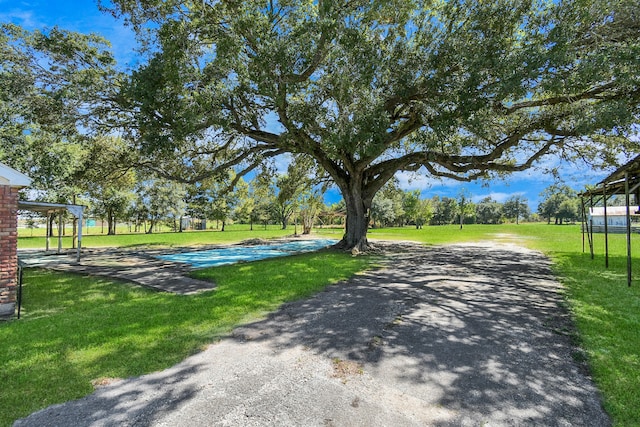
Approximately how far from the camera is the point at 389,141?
11195 mm

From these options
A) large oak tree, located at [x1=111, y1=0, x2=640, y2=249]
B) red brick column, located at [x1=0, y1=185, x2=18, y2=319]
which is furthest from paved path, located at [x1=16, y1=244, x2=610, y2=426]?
large oak tree, located at [x1=111, y1=0, x2=640, y2=249]

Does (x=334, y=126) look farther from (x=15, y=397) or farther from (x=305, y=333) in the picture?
(x=15, y=397)

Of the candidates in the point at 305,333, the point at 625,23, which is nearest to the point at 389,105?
the point at 625,23

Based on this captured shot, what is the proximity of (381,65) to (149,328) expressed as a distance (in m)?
7.82

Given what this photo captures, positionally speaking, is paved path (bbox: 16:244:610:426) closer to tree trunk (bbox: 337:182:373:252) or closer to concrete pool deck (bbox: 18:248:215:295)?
concrete pool deck (bbox: 18:248:215:295)

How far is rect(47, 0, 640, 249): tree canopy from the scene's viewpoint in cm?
696

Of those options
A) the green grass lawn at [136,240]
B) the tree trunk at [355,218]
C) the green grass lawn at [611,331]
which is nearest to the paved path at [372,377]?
the green grass lawn at [611,331]

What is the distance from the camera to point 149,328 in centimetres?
421

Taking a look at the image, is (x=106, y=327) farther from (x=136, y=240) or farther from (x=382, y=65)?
(x=136, y=240)

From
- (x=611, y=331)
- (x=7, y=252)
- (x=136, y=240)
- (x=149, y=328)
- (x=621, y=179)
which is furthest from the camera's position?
(x=136, y=240)

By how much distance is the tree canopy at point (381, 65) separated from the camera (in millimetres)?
6961

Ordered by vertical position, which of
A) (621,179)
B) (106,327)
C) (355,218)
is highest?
(621,179)

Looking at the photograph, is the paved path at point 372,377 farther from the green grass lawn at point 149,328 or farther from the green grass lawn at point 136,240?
the green grass lawn at point 136,240

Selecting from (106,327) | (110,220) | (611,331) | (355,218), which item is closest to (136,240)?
(110,220)
